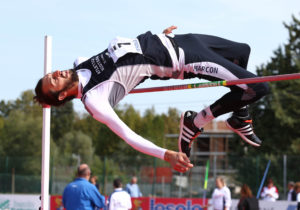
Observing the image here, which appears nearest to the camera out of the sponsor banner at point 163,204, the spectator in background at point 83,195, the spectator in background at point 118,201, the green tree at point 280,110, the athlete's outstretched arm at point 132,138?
the athlete's outstretched arm at point 132,138

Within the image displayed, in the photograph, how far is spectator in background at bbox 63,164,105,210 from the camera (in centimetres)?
727

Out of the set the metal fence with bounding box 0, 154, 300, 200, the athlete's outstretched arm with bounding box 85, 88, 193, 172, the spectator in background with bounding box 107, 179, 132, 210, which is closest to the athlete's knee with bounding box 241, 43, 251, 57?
the athlete's outstretched arm with bounding box 85, 88, 193, 172

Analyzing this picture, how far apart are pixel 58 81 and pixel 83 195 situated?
3.81m

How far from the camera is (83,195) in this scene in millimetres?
7266

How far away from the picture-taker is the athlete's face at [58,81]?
12.1 feet

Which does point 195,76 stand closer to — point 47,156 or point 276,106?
point 47,156

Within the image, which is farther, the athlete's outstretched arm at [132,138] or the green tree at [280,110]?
the green tree at [280,110]

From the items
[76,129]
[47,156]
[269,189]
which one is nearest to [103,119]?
[47,156]

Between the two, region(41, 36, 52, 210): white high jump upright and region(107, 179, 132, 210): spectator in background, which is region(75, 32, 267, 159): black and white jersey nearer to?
region(41, 36, 52, 210): white high jump upright

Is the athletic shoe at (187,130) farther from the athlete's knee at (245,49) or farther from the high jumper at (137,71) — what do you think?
the athlete's knee at (245,49)

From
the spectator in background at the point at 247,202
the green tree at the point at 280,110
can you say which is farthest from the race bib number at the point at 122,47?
the green tree at the point at 280,110

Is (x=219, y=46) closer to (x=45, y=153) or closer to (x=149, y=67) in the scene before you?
(x=149, y=67)

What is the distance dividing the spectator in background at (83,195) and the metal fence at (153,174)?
11.5 m

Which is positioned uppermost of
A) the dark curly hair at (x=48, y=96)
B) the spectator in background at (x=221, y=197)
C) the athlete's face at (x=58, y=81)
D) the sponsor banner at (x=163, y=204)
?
the athlete's face at (x=58, y=81)
